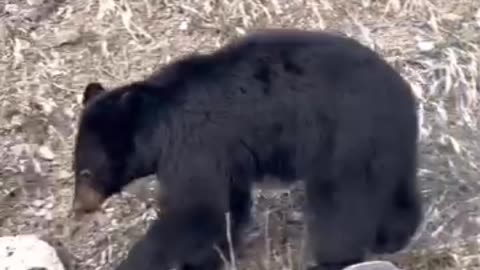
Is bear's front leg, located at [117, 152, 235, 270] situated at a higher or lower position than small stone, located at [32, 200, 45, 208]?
higher

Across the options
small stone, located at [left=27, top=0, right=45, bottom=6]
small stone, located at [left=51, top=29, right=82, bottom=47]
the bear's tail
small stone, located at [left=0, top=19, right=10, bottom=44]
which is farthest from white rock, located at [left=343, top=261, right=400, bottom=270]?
small stone, located at [left=27, top=0, right=45, bottom=6]

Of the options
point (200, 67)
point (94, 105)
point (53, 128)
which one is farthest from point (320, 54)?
point (53, 128)

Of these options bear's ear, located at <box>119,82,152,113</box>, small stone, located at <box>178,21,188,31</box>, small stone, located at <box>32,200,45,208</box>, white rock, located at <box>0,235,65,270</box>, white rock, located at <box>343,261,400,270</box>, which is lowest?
small stone, located at <box>32,200,45,208</box>

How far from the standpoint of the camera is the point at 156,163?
5.28 m

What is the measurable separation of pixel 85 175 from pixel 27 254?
401mm

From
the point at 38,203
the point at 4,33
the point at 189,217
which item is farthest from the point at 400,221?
the point at 4,33

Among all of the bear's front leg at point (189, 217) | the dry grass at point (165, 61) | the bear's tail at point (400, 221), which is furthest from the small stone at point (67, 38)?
the bear's tail at point (400, 221)

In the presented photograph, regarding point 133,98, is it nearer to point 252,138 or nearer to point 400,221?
point 252,138

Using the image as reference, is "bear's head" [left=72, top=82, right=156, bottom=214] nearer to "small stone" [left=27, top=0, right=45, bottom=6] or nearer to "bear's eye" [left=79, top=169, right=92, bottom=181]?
"bear's eye" [left=79, top=169, right=92, bottom=181]

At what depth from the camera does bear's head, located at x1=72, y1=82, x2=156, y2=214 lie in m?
5.21

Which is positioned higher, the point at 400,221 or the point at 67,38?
the point at 67,38

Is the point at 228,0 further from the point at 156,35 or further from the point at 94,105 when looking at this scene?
the point at 94,105

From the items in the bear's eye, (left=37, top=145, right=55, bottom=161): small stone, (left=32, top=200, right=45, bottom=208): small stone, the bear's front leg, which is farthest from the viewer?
(left=37, top=145, right=55, bottom=161): small stone

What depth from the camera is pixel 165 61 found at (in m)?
6.98
